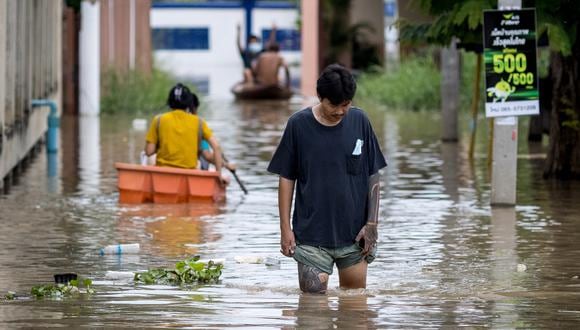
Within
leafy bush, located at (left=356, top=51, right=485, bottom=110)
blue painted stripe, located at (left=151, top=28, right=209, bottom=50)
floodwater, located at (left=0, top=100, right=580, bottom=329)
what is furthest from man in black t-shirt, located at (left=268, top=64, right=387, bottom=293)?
blue painted stripe, located at (left=151, top=28, right=209, bottom=50)

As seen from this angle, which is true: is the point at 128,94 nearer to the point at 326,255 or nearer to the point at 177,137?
Answer: the point at 177,137

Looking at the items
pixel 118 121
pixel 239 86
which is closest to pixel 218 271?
pixel 118 121

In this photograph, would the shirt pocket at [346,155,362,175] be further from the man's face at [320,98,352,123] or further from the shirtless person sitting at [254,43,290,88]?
the shirtless person sitting at [254,43,290,88]

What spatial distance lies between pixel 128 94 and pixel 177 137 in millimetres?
18925

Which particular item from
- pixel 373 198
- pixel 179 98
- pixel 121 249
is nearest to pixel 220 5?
pixel 179 98

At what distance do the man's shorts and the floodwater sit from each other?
0.86ft

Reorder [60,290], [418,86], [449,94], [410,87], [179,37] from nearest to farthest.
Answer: [60,290], [449,94], [418,86], [410,87], [179,37]

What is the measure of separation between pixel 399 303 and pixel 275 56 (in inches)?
1344

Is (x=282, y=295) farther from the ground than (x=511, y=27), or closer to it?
closer to it

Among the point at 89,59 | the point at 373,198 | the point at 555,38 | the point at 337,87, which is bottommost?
the point at 373,198

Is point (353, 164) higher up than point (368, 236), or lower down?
higher up

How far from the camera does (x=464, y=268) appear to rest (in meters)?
12.3

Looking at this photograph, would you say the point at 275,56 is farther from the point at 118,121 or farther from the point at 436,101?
the point at 118,121

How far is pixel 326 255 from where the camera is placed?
9789 millimetres
